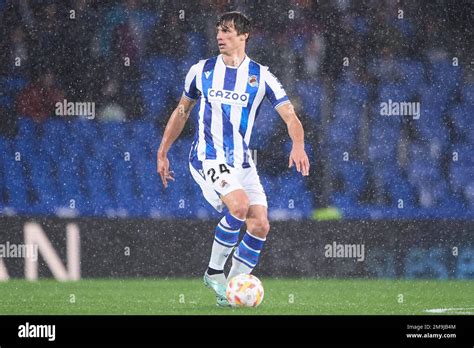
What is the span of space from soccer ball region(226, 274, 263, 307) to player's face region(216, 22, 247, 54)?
167 centimetres

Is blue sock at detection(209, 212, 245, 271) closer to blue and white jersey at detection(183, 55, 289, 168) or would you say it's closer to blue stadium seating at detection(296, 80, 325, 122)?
blue and white jersey at detection(183, 55, 289, 168)

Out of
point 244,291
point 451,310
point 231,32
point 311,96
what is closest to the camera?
point 244,291

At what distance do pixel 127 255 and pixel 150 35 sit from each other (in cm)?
264

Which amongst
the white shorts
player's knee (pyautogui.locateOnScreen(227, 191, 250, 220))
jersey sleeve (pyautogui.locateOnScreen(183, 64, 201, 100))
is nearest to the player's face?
jersey sleeve (pyautogui.locateOnScreen(183, 64, 201, 100))

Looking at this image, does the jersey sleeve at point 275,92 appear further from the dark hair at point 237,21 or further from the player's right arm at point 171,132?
the player's right arm at point 171,132

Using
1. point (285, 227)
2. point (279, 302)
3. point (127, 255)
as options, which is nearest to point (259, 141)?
point (285, 227)

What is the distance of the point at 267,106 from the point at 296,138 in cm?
398

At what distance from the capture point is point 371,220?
10.9 metres

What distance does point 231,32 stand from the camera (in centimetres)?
809
